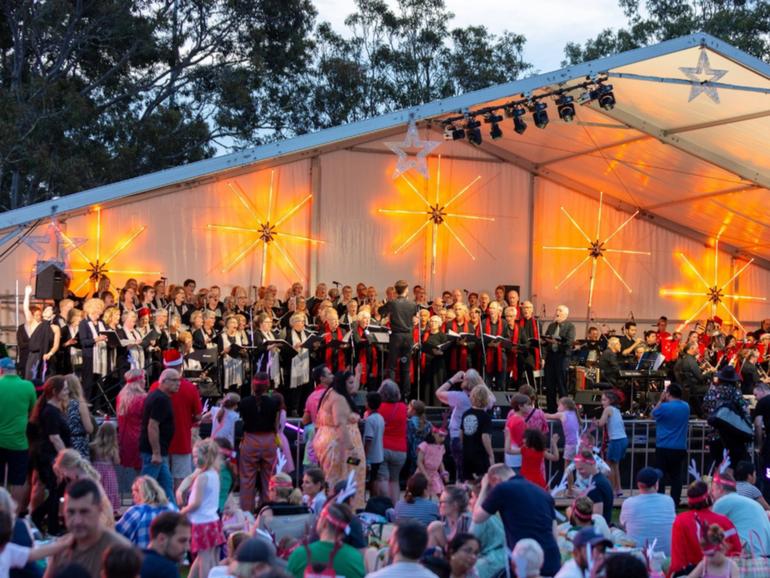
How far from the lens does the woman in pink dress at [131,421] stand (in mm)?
11219

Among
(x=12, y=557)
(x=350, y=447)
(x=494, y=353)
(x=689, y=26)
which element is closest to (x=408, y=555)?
(x=12, y=557)

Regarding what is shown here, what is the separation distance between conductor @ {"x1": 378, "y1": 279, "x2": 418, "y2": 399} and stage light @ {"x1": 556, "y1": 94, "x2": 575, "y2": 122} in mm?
3395

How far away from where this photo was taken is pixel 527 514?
755 centimetres

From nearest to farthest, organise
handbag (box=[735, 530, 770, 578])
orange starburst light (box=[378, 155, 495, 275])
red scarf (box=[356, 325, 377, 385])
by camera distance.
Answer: handbag (box=[735, 530, 770, 578]) → red scarf (box=[356, 325, 377, 385]) → orange starburst light (box=[378, 155, 495, 275])

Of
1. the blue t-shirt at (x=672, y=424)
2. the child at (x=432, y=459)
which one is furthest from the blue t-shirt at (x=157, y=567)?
the blue t-shirt at (x=672, y=424)

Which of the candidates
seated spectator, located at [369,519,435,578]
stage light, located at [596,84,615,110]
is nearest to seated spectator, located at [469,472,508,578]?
seated spectator, located at [369,519,435,578]

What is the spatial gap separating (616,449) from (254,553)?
8.61 metres

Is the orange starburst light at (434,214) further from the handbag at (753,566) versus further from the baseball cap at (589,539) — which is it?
the baseball cap at (589,539)

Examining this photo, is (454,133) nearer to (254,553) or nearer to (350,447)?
(350,447)

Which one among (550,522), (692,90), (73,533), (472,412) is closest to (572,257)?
(692,90)

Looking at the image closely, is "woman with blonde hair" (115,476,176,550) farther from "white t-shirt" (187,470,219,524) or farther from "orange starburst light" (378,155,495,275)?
"orange starburst light" (378,155,495,275)

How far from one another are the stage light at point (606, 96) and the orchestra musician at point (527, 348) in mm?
3897

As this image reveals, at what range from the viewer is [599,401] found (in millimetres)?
17969

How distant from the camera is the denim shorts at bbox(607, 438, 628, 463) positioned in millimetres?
13702
